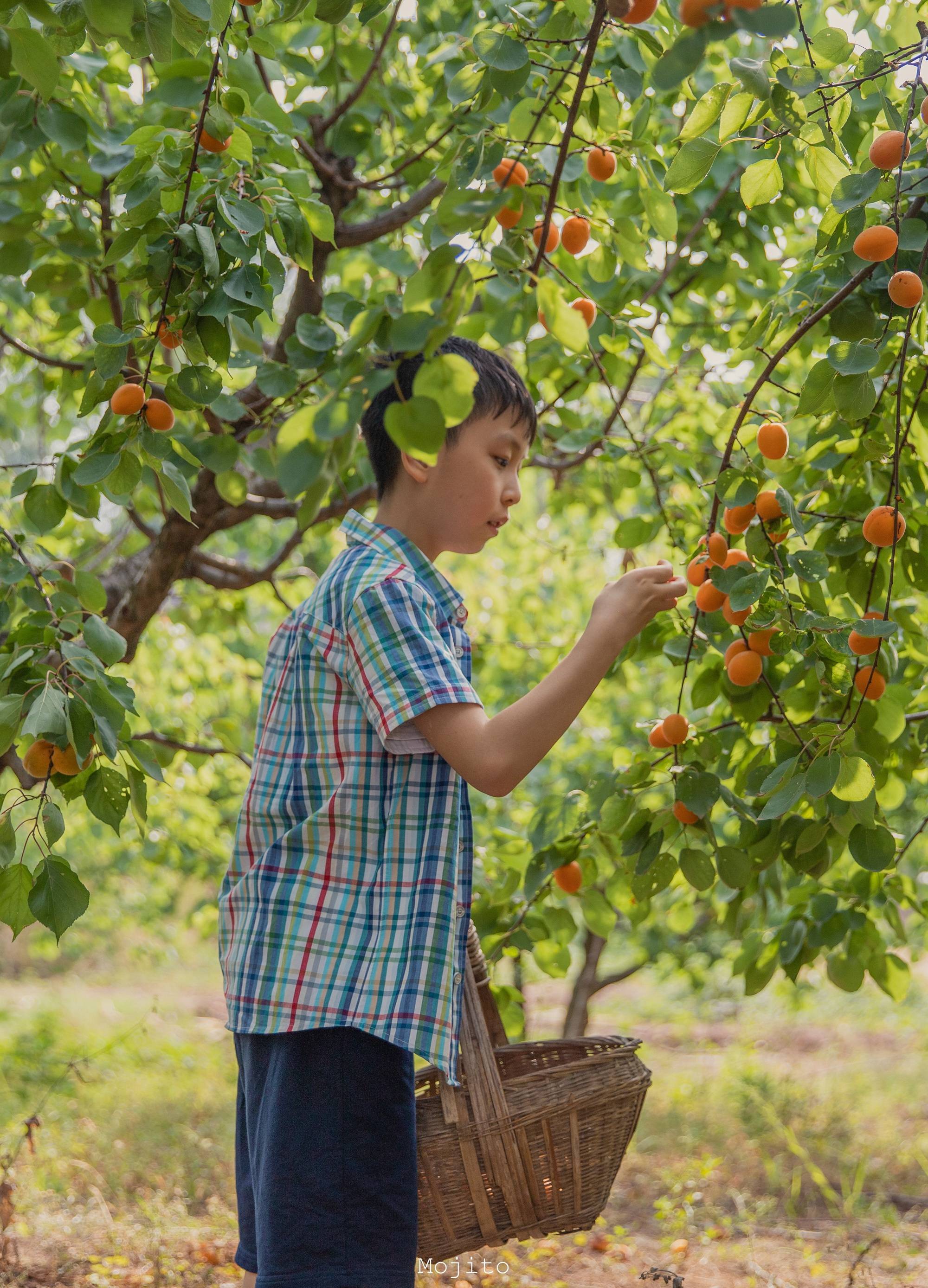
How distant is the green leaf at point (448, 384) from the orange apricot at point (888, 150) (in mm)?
636

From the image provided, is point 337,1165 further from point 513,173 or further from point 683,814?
point 513,173

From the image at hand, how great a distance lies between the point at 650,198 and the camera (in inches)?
56.0

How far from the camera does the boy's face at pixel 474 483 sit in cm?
130

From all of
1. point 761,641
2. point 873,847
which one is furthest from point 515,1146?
point 761,641

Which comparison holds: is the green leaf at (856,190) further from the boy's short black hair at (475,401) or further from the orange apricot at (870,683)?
the orange apricot at (870,683)

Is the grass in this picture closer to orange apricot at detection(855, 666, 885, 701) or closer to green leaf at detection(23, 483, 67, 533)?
green leaf at detection(23, 483, 67, 533)

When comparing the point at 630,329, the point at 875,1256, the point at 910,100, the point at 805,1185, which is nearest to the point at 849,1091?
the point at 805,1185

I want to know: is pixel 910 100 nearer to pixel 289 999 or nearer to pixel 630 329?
pixel 630 329

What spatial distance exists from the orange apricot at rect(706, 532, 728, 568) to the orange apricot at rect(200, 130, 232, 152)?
2.49 ft

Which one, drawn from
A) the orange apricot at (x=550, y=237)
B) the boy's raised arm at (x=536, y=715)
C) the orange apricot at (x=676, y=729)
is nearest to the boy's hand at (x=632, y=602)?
the boy's raised arm at (x=536, y=715)

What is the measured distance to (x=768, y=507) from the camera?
1297 mm

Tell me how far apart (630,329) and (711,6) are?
1.01 m

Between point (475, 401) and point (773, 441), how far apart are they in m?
0.36

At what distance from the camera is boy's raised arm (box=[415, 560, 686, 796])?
3.69 feet
